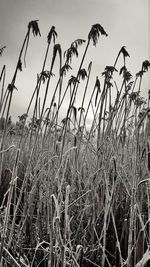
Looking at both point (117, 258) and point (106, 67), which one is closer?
point (117, 258)

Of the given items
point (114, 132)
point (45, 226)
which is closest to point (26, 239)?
point (45, 226)

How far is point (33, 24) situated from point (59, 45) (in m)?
0.17

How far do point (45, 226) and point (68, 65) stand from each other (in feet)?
3.23

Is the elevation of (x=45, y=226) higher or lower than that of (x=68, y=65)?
lower

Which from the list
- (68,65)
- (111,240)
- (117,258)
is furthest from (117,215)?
(68,65)

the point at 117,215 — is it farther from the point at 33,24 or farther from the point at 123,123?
the point at 33,24

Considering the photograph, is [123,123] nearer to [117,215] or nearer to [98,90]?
[98,90]

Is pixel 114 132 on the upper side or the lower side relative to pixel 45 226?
upper

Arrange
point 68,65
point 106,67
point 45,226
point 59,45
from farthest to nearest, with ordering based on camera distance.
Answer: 1. point 106,67
2. point 68,65
3. point 45,226
4. point 59,45

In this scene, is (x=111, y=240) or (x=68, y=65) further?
(x=68, y=65)

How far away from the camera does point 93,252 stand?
1.47 metres

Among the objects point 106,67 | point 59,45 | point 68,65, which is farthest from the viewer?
point 106,67

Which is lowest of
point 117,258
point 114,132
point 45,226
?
point 117,258

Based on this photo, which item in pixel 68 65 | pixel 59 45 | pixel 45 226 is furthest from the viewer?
pixel 68 65
